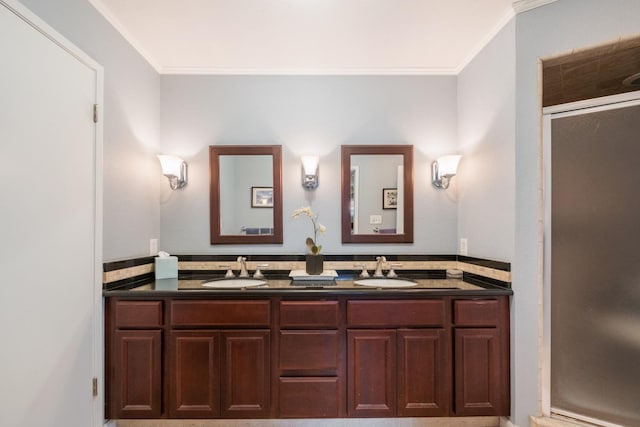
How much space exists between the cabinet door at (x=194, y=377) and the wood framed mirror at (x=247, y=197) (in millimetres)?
789

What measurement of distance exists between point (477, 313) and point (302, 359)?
1073 millimetres

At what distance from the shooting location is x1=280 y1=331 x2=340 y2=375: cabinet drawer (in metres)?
1.76

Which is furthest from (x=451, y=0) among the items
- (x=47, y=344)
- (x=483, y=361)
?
(x=47, y=344)

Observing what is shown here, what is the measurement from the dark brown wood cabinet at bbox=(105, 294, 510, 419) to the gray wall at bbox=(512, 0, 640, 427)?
0.08 metres

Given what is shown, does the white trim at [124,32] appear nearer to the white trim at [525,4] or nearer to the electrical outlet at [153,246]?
the electrical outlet at [153,246]

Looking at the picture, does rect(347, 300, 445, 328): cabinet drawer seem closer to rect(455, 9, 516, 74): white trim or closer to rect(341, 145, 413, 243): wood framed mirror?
rect(341, 145, 413, 243): wood framed mirror

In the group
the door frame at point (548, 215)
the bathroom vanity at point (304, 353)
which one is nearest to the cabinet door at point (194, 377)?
the bathroom vanity at point (304, 353)

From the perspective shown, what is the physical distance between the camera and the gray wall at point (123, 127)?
159 centimetres

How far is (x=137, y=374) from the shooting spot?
1741 mm

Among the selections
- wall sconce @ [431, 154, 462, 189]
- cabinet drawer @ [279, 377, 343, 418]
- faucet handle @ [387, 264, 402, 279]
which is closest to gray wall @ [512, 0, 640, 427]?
wall sconce @ [431, 154, 462, 189]

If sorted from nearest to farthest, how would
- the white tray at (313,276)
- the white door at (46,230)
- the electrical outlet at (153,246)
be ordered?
1. the white door at (46,230)
2. the white tray at (313,276)
3. the electrical outlet at (153,246)

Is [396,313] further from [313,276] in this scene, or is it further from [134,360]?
[134,360]

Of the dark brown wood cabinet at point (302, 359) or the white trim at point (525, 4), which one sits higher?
the white trim at point (525, 4)

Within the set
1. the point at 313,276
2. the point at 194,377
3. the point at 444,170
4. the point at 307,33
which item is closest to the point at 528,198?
the point at 444,170
